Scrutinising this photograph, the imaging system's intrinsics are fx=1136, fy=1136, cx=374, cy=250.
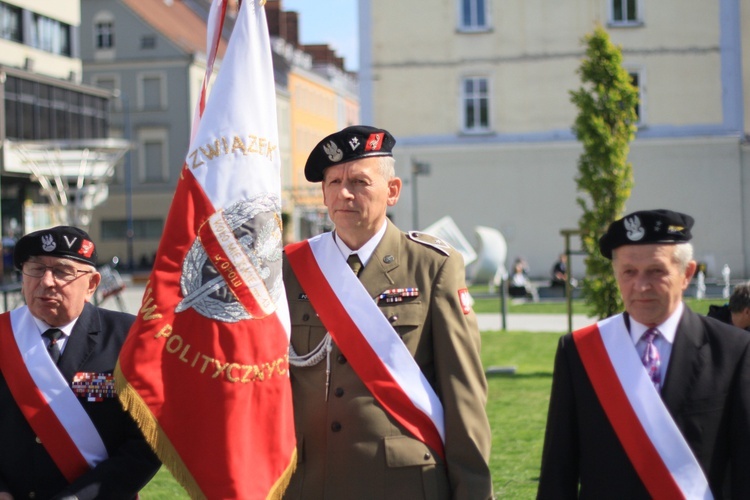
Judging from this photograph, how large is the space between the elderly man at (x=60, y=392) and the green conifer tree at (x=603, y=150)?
900cm

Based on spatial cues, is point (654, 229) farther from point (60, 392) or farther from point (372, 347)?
point (60, 392)

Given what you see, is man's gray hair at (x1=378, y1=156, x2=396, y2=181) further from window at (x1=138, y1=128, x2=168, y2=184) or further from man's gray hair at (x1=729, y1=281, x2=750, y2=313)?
window at (x1=138, y1=128, x2=168, y2=184)

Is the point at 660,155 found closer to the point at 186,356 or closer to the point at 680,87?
the point at 680,87

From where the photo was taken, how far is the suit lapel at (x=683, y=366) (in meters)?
3.42

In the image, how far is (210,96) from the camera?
4379 millimetres

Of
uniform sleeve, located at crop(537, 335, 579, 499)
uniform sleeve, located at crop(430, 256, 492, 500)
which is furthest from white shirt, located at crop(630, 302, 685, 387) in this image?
Result: uniform sleeve, located at crop(430, 256, 492, 500)

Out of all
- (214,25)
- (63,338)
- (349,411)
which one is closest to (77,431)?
(63,338)

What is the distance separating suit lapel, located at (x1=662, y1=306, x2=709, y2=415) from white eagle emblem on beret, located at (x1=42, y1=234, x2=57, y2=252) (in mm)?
2199

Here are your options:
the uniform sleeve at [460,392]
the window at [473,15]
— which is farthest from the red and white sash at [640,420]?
the window at [473,15]

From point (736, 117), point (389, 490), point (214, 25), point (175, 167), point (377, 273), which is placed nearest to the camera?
point (389, 490)

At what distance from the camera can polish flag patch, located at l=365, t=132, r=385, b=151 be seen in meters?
4.06

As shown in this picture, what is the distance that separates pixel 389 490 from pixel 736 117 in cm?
3366

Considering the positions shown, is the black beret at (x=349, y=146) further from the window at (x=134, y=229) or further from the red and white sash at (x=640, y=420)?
the window at (x=134, y=229)

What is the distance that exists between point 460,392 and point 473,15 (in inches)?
1346
